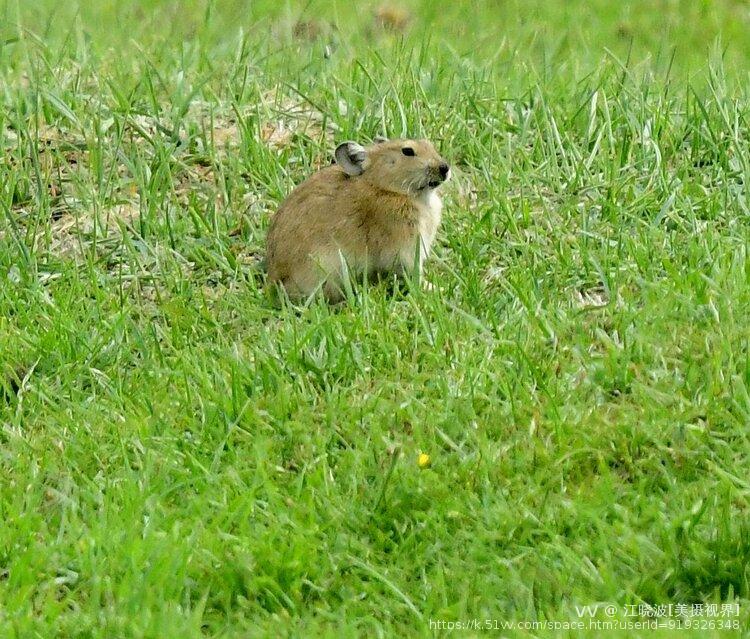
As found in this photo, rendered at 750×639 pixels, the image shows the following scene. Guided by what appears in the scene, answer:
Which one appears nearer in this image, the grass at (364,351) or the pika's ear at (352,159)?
the grass at (364,351)

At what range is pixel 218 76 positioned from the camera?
29.2ft

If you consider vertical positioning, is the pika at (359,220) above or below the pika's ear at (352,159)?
below

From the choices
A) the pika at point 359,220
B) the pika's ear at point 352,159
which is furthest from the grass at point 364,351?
the pika's ear at point 352,159

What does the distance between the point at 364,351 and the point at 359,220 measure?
1.05 metres

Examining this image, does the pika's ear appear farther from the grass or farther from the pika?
Answer: the grass

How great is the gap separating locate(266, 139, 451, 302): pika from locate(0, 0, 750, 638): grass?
0.21m

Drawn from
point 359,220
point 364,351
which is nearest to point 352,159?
point 359,220

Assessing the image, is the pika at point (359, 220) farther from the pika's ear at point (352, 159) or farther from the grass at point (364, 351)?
the grass at point (364, 351)

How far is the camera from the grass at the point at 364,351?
502cm

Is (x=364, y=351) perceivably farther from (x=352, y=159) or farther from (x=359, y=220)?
(x=352, y=159)

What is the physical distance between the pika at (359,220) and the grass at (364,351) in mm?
208

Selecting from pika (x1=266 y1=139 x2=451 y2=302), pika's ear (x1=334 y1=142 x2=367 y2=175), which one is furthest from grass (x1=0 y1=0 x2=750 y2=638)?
pika's ear (x1=334 y1=142 x2=367 y2=175)

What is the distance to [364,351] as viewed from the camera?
251 inches

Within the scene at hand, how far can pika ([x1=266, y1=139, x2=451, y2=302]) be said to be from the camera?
7102 millimetres
